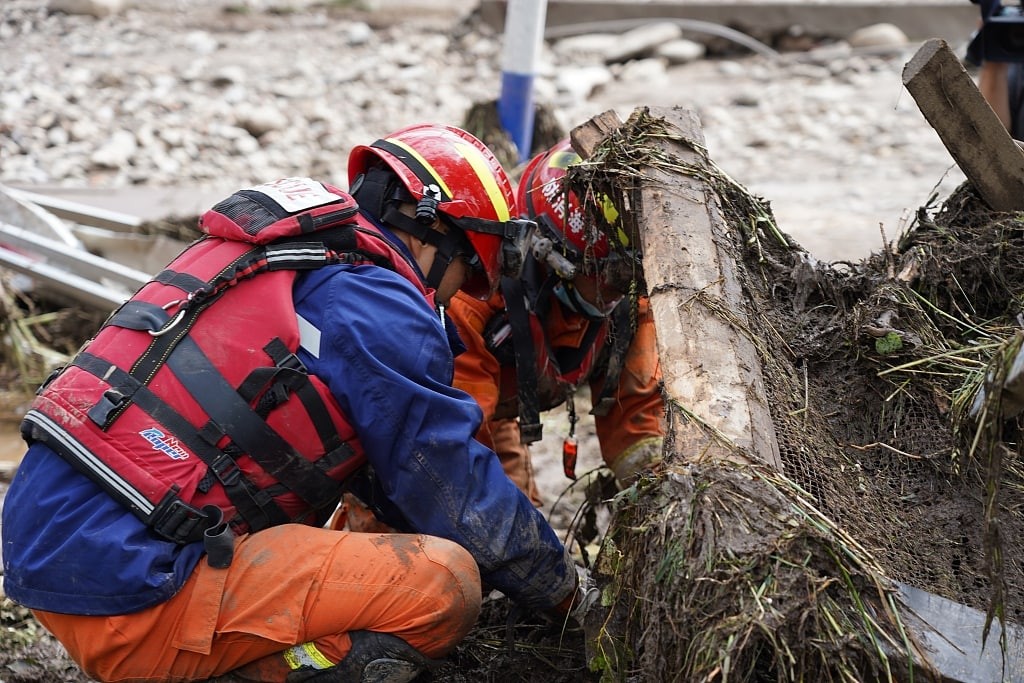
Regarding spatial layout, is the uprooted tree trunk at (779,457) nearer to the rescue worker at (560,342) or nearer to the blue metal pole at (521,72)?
the rescue worker at (560,342)

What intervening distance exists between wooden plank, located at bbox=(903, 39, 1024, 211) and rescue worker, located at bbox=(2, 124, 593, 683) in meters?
1.60

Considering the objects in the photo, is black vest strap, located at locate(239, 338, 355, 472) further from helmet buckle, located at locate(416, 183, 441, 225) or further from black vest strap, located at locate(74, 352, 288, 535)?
helmet buckle, located at locate(416, 183, 441, 225)

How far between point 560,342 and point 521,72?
13.3 feet

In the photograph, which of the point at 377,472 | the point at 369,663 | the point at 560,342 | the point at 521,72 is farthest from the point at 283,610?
the point at 521,72

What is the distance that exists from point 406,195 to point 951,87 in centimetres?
166

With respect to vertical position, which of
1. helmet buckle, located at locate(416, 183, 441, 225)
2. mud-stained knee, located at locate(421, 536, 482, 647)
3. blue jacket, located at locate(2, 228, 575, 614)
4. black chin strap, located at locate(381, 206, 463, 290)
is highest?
helmet buckle, located at locate(416, 183, 441, 225)

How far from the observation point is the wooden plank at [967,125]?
2.99 meters

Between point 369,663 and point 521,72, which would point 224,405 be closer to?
point 369,663

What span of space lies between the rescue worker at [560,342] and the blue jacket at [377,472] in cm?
84

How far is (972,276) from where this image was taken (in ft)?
9.91

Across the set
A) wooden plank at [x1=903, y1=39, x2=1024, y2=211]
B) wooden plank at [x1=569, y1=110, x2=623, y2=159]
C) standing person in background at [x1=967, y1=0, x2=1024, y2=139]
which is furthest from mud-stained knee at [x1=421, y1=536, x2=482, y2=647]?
standing person in background at [x1=967, y1=0, x2=1024, y2=139]

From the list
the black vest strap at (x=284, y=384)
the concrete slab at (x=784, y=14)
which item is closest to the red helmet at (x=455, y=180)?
the black vest strap at (x=284, y=384)

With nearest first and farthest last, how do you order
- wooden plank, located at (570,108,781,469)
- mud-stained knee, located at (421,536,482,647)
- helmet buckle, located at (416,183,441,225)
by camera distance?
1. wooden plank, located at (570,108,781,469)
2. mud-stained knee, located at (421,536,482,647)
3. helmet buckle, located at (416,183,441,225)

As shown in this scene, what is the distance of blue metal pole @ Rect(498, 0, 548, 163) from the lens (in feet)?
24.8
